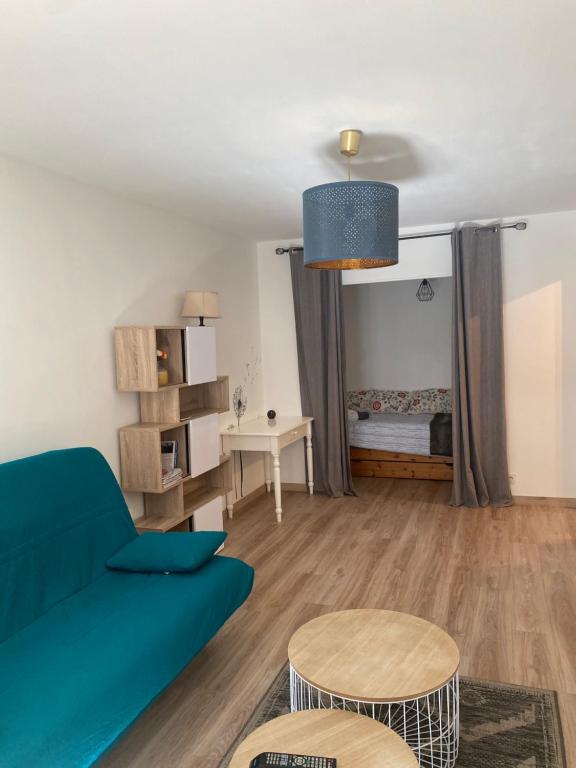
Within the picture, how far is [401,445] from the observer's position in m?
5.96

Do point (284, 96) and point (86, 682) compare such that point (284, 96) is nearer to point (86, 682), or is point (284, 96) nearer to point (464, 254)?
point (86, 682)

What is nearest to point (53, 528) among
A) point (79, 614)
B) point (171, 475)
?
point (79, 614)

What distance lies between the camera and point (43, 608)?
240 centimetres

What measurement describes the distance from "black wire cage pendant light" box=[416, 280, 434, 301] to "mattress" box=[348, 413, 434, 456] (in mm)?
1443

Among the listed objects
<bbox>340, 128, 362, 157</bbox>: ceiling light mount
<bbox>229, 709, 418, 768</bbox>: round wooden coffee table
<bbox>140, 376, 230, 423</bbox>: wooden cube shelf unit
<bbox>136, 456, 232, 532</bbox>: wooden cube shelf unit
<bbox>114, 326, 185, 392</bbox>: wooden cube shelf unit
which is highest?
<bbox>340, 128, 362, 157</bbox>: ceiling light mount

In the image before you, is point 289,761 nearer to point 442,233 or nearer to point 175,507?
point 175,507

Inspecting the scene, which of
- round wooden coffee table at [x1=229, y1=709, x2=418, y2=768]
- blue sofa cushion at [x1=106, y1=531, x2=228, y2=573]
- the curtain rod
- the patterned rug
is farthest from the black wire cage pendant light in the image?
round wooden coffee table at [x1=229, y1=709, x2=418, y2=768]

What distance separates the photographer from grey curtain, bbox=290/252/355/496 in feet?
17.3

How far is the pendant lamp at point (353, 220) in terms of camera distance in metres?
2.40

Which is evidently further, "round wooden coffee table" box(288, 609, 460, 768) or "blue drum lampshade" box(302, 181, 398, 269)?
"blue drum lampshade" box(302, 181, 398, 269)

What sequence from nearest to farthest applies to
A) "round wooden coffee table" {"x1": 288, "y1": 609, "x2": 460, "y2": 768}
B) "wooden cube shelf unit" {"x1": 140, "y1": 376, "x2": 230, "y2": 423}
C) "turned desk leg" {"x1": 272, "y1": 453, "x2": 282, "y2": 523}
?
"round wooden coffee table" {"x1": 288, "y1": 609, "x2": 460, "y2": 768} → "wooden cube shelf unit" {"x1": 140, "y1": 376, "x2": 230, "y2": 423} → "turned desk leg" {"x1": 272, "y1": 453, "x2": 282, "y2": 523}

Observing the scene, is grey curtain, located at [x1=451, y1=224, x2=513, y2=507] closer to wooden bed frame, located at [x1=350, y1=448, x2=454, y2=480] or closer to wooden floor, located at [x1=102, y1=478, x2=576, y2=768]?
wooden floor, located at [x1=102, y1=478, x2=576, y2=768]

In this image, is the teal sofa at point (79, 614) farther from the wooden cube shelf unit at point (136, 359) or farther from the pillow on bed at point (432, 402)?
the pillow on bed at point (432, 402)

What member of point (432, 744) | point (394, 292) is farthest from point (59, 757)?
point (394, 292)
